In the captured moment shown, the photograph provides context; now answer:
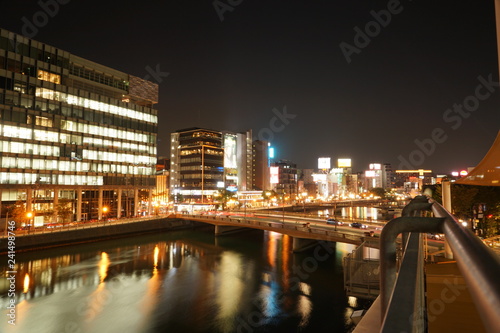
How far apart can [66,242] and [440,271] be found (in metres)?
46.9

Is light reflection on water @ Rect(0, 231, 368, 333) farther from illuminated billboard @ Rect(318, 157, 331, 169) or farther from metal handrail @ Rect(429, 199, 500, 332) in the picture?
illuminated billboard @ Rect(318, 157, 331, 169)

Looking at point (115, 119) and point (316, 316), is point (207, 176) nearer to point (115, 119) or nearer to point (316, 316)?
point (115, 119)

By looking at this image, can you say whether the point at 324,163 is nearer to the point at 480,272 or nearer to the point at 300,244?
the point at 300,244

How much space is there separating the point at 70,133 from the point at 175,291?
128ft

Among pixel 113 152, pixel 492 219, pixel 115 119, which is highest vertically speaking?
pixel 115 119

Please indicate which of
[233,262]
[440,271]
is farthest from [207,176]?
[440,271]

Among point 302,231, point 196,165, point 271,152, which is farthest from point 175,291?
point 271,152

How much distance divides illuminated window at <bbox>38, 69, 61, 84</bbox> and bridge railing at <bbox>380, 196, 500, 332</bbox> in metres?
61.0

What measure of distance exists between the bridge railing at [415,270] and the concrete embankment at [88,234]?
46.6 meters

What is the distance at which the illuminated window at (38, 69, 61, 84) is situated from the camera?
1976 inches

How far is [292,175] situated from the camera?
160750 millimetres

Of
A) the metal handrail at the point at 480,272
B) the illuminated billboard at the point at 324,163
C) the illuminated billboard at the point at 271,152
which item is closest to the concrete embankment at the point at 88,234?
the metal handrail at the point at 480,272

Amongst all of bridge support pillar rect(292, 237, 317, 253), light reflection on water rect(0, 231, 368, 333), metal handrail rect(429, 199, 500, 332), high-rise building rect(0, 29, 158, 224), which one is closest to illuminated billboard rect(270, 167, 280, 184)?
high-rise building rect(0, 29, 158, 224)

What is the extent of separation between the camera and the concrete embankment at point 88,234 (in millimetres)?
38719
